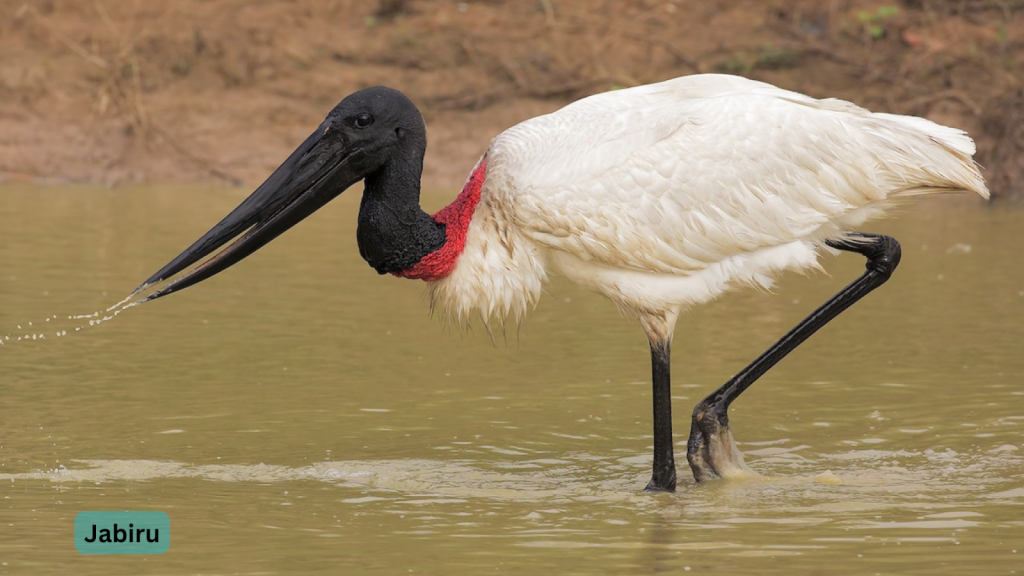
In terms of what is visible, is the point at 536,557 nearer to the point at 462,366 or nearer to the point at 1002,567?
the point at 1002,567

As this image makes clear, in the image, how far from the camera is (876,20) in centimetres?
1570

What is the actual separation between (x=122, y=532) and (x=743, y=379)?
237 cm

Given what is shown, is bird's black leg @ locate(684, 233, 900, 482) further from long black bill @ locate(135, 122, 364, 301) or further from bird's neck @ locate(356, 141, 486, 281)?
long black bill @ locate(135, 122, 364, 301)

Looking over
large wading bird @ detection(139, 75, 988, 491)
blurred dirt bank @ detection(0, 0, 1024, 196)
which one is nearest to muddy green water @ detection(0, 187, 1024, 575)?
large wading bird @ detection(139, 75, 988, 491)

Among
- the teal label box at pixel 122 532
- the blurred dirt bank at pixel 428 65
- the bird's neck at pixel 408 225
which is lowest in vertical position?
the teal label box at pixel 122 532

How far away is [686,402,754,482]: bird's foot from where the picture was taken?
5.86m

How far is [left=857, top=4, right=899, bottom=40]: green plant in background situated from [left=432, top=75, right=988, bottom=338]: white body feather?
32.3 ft

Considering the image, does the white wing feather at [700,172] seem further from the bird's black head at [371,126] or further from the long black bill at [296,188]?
the long black bill at [296,188]

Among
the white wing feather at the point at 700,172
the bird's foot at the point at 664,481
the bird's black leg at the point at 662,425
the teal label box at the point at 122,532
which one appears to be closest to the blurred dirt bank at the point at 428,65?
the white wing feather at the point at 700,172

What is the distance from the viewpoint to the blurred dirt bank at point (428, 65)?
14.5 metres

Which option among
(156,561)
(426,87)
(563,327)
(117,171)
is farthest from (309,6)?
(156,561)

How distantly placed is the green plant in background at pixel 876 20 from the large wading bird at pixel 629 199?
9.90 metres

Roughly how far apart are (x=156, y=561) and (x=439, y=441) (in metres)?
1.90

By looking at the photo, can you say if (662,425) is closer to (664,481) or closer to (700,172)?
(664,481)
